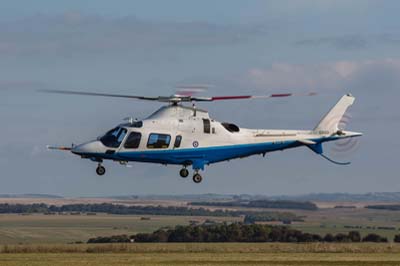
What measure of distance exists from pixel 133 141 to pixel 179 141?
2167 mm

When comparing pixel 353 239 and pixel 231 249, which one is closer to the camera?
pixel 231 249

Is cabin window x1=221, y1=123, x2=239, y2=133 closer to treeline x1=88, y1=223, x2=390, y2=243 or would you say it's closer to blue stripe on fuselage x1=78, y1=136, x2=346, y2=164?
blue stripe on fuselage x1=78, y1=136, x2=346, y2=164

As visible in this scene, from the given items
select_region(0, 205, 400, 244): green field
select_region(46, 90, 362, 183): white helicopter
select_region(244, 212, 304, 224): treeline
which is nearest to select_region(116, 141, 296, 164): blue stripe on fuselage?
select_region(46, 90, 362, 183): white helicopter

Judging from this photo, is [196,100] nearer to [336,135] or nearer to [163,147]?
[163,147]

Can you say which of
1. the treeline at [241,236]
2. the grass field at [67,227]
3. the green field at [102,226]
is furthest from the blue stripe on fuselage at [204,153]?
the green field at [102,226]

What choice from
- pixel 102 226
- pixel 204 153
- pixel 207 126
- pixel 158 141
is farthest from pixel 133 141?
pixel 102 226

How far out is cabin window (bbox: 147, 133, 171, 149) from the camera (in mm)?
55250

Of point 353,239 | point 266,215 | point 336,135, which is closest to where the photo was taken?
point 336,135

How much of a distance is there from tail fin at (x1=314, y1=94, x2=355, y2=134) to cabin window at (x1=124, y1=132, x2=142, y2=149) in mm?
9301

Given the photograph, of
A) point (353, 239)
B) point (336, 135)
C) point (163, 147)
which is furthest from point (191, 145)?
point (353, 239)

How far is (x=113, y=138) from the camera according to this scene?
5531 centimetres

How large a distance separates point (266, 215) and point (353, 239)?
79.0 meters

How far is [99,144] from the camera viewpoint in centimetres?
5519

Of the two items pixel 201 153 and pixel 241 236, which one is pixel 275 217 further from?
pixel 201 153
